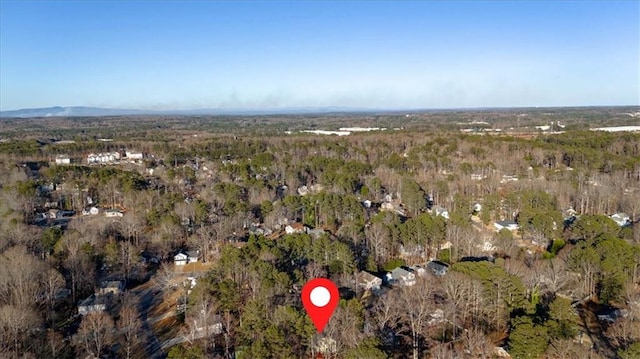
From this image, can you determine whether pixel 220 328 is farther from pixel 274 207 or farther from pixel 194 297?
pixel 274 207

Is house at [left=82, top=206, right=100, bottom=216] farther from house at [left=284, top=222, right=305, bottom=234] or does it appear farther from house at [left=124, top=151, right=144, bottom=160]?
house at [left=124, top=151, right=144, bottom=160]

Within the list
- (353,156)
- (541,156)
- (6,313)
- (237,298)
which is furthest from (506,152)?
(6,313)

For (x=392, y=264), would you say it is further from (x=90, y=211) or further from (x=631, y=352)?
(x=90, y=211)

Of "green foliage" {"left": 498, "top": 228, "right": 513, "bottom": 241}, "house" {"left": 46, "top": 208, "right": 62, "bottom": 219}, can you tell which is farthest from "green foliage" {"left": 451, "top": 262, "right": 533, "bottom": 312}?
"house" {"left": 46, "top": 208, "right": 62, "bottom": 219}

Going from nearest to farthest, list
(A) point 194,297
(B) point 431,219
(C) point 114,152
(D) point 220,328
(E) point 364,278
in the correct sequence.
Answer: (D) point 220,328 < (A) point 194,297 < (E) point 364,278 < (B) point 431,219 < (C) point 114,152

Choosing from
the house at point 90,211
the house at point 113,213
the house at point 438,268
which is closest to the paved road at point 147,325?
the house at point 438,268

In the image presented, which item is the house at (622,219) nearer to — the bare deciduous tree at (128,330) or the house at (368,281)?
the house at (368,281)
